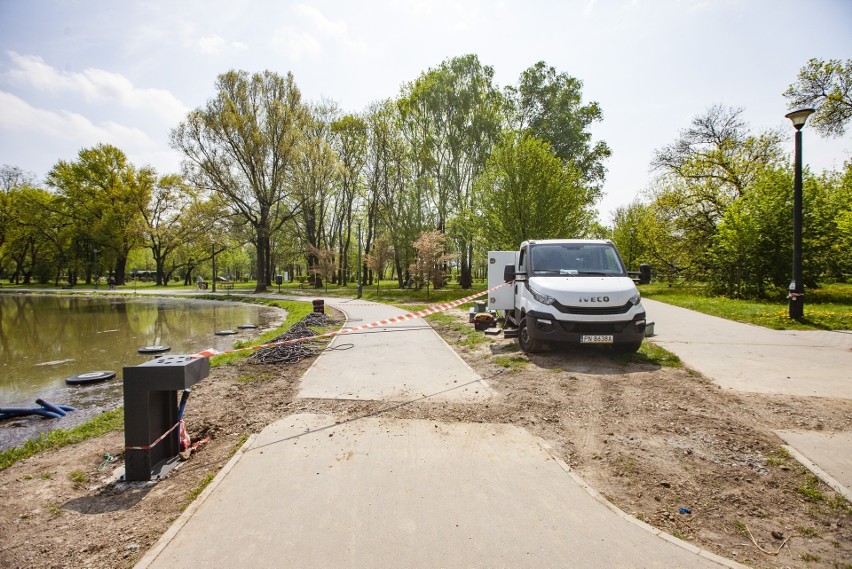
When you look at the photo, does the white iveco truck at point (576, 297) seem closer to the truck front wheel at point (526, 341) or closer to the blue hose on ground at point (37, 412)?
the truck front wheel at point (526, 341)

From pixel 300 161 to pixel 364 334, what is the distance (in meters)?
27.9

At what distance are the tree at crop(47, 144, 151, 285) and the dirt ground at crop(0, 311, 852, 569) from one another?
5533 cm

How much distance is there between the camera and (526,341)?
8.64 metres

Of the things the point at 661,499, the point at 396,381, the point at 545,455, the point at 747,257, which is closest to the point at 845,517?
the point at 661,499

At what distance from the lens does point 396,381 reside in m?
6.77

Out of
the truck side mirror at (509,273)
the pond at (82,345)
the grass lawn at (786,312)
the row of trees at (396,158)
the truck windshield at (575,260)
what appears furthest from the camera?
the row of trees at (396,158)

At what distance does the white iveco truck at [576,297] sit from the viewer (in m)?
7.50

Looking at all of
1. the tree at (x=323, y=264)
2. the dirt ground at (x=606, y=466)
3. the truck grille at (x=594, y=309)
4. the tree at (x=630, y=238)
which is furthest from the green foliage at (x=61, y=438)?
the tree at (x=630, y=238)

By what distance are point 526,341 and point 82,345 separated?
13.5 metres

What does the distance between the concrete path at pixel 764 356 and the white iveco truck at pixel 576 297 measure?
1524 mm

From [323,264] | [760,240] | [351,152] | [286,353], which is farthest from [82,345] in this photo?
[351,152]

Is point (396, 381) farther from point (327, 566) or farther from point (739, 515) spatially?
point (739, 515)

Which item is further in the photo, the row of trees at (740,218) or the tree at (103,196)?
the tree at (103,196)

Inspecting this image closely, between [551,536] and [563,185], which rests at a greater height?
[563,185]
